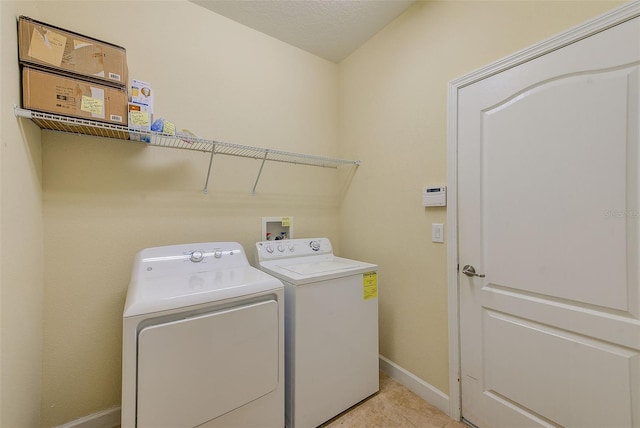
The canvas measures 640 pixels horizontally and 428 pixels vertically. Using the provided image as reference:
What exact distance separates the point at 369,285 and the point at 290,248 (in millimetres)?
651

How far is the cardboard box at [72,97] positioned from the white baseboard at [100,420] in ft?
5.40

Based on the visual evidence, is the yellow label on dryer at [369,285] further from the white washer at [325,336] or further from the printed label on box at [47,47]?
the printed label on box at [47,47]

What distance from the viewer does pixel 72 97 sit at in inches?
46.6

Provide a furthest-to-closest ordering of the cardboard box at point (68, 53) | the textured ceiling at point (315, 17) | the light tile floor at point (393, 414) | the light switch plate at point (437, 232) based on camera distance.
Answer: the textured ceiling at point (315, 17), the light switch plate at point (437, 232), the light tile floor at point (393, 414), the cardboard box at point (68, 53)

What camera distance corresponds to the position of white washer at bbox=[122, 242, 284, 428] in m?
1.00

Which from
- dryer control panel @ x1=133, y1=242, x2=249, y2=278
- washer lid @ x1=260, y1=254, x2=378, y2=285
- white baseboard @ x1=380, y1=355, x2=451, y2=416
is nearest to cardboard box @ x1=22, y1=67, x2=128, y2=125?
dryer control panel @ x1=133, y1=242, x2=249, y2=278

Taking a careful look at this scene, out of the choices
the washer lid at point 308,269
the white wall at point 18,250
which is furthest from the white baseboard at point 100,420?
the washer lid at point 308,269

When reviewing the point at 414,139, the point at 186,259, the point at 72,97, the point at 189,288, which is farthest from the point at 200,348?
the point at 414,139

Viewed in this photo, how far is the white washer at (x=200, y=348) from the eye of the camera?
1003 mm

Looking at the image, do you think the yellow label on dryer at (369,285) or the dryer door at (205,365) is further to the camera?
the yellow label on dryer at (369,285)

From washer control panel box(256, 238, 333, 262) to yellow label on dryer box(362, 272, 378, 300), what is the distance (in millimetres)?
504

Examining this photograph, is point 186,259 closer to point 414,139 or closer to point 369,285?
point 369,285

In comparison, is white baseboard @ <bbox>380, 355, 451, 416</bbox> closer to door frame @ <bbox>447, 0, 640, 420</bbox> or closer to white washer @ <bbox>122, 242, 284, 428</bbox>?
door frame @ <bbox>447, 0, 640, 420</bbox>

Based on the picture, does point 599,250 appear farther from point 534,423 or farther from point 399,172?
point 399,172
